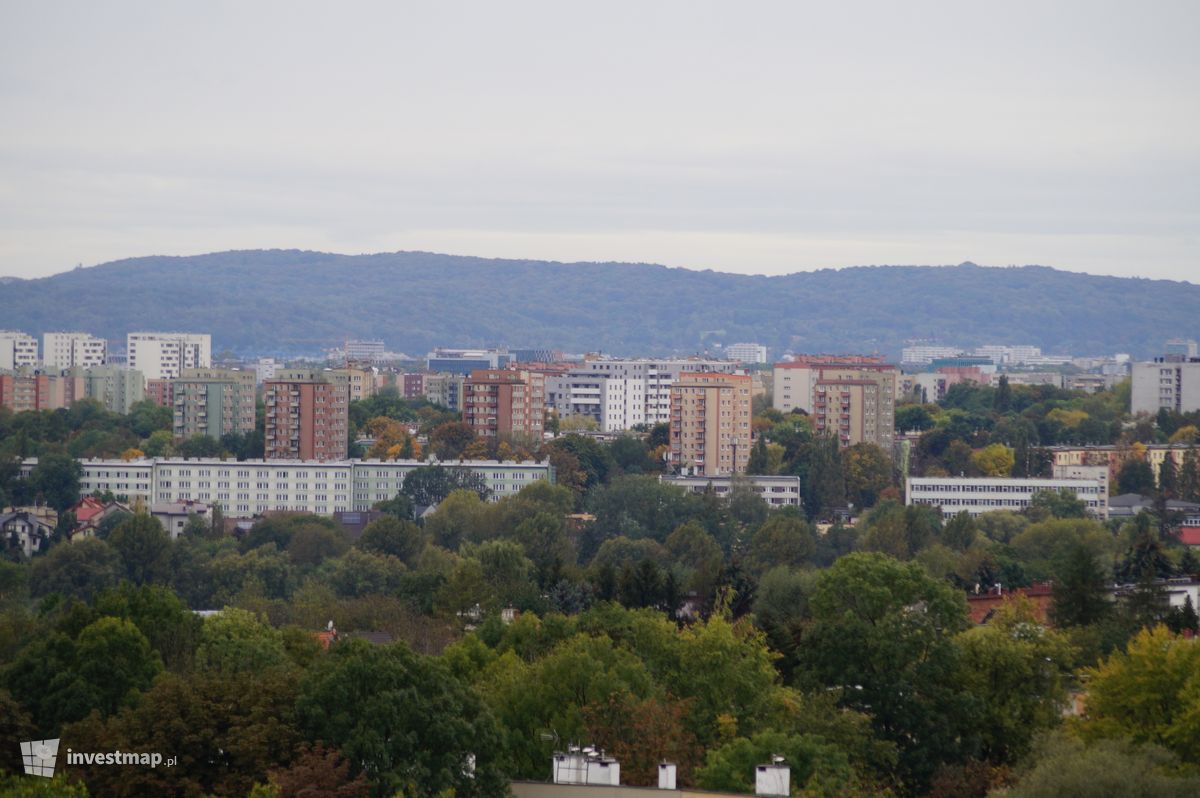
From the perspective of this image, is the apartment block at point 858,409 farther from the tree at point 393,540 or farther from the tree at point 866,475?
the tree at point 393,540

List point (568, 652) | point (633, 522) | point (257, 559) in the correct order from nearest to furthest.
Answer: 1. point (568, 652)
2. point (257, 559)
3. point (633, 522)

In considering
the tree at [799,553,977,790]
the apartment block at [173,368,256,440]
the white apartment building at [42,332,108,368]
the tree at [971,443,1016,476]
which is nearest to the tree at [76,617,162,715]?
the tree at [799,553,977,790]

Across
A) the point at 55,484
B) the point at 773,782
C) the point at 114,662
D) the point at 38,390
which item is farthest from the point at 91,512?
the point at 773,782

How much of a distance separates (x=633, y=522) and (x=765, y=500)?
8.40 metres

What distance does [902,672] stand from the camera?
2414cm

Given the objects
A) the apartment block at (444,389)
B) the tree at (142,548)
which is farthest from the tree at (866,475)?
the apartment block at (444,389)

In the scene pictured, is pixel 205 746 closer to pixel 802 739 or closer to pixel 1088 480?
pixel 802 739

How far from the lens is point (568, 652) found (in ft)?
77.1

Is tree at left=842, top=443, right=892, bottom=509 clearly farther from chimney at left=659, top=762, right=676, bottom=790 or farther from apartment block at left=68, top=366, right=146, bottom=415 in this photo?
chimney at left=659, top=762, right=676, bottom=790

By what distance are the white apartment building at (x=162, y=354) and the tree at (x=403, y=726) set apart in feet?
446

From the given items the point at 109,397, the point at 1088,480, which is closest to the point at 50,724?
the point at 1088,480

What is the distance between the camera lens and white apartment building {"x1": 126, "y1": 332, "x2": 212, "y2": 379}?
516 feet

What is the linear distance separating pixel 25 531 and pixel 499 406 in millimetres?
26636

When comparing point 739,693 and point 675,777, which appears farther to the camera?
point 739,693
